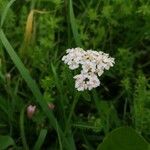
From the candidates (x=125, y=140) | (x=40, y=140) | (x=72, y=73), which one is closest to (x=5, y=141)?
(x=40, y=140)

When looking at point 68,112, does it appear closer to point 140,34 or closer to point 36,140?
point 36,140

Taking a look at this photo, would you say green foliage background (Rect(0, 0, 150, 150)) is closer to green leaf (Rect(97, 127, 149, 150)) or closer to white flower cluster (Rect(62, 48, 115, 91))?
white flower cluster (Rect(62, 48, 115, 91))

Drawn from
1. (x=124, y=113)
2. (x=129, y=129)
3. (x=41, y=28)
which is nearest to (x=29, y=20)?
(x=41, y=28)

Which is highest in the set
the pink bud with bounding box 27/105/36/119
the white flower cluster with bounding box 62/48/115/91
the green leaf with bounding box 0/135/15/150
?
the white flower cluster with bounding box 62/48/115/91

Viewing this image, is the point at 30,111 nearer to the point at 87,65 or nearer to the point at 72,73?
the point at 72,73

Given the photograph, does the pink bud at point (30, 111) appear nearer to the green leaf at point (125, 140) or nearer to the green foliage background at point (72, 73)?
the green foliage background at point (72, 73)

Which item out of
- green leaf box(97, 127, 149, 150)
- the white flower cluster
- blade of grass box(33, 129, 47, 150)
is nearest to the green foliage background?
blade of grass box(33, 129, 47, 150)

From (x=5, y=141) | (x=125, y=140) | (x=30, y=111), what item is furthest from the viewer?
(x=30, y=111)
